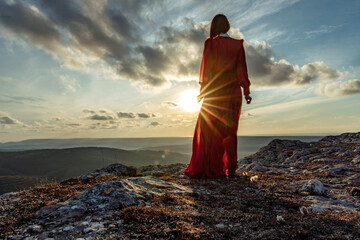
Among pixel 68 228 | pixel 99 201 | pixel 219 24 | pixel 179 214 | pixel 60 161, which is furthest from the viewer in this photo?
pixel 60 161

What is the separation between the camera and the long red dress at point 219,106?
230 inches

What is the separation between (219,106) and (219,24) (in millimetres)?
2610

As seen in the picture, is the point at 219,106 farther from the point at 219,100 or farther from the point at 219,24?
the point at 219,24

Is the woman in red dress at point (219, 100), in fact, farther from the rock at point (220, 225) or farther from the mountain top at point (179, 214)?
the rock at point (220, 225)

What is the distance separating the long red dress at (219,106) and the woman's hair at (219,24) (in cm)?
37

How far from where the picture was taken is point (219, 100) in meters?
6.03

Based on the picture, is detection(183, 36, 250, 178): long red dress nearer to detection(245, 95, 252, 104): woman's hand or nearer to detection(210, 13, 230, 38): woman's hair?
detection(245, 95, 252, 104): woman's hand

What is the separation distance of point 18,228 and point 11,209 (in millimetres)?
843

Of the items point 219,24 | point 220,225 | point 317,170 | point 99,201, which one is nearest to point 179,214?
point 220,225

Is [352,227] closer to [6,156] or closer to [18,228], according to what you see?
[18,228]

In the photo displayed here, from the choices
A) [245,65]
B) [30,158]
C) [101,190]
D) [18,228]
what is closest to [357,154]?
[245,65]

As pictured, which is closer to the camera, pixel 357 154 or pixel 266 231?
pixel 266 231

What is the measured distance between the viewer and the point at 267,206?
3457 mm

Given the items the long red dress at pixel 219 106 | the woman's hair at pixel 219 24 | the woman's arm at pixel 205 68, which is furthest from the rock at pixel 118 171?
the woman's hair at pixel 219 24
